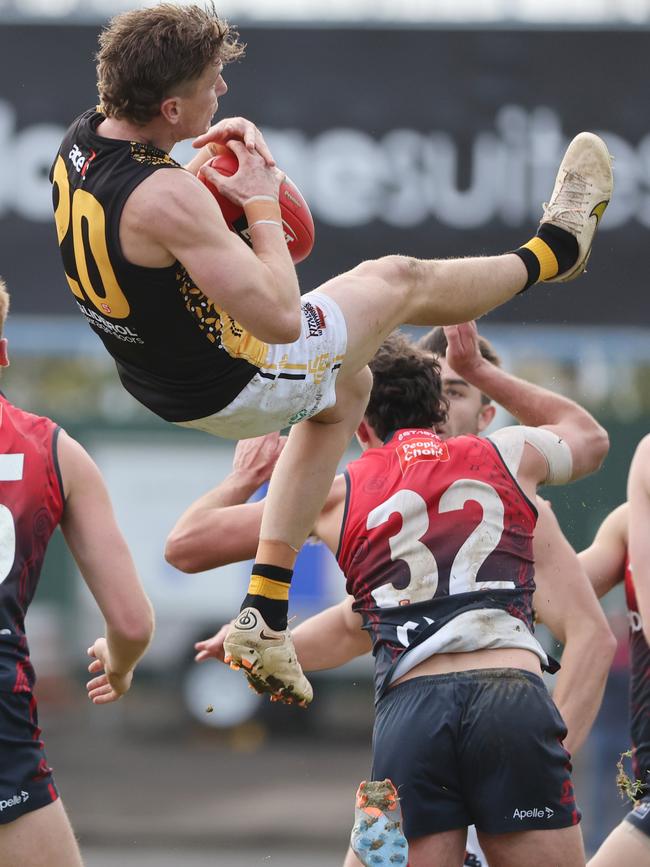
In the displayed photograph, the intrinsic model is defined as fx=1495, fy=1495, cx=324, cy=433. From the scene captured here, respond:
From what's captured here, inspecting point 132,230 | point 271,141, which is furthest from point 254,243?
point 271,141

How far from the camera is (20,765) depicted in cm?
440

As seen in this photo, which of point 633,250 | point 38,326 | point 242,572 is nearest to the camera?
point 633,250

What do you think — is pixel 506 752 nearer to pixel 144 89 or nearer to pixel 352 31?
pixel 144 89

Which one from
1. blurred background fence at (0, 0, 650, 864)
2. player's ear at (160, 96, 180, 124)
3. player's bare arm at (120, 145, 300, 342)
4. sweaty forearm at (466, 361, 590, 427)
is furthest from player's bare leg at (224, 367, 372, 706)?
blurred background fence at (0, 0, 650, 864)

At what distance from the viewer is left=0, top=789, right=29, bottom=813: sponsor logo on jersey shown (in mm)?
4332

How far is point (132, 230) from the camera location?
4289 millimetres

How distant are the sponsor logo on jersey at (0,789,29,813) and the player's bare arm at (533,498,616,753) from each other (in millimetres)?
2132

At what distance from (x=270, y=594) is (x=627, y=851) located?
169cm

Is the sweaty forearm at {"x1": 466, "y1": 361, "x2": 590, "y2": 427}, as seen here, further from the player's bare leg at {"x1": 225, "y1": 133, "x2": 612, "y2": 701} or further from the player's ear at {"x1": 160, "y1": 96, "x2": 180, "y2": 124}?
the player's ear at {"x1": 160, "y1": 96, "x2": 180, "y2": 124}

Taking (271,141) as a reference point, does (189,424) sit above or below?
below

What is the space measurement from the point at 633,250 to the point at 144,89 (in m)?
7.81

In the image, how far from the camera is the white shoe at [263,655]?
16.2ft

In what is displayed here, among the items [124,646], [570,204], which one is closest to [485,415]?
[570,204]

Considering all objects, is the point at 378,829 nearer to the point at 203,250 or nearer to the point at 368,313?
the point at 368,313
